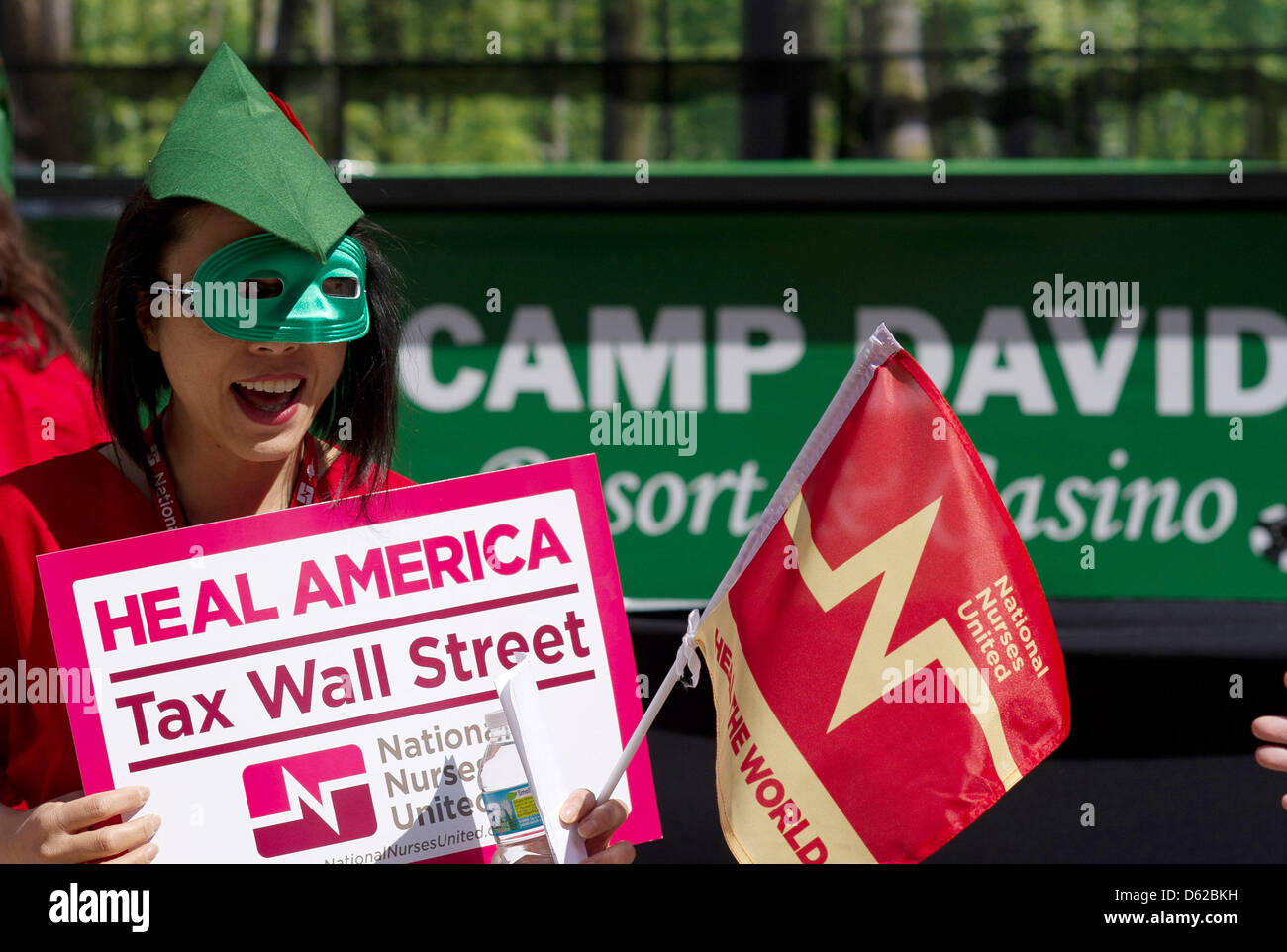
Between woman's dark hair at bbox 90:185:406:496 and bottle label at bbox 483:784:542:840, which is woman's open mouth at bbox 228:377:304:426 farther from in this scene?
bottle label at bbox 483:784:542:840

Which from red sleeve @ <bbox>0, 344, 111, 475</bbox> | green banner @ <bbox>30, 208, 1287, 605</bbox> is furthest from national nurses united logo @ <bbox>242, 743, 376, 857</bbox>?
green banner @ <bbox>30, 208, 1287, 605</bbox>

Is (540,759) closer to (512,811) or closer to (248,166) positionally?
(512,811)

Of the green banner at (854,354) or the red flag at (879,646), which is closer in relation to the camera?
the red flag at (879,646)

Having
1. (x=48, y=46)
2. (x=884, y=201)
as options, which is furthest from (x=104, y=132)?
(x=884, y=201)

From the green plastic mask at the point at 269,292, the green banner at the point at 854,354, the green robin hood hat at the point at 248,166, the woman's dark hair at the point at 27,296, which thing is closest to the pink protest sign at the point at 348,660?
the green plastic mask at the point at 269,292

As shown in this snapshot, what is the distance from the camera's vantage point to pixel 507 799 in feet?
6.12

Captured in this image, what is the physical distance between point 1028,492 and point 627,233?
45.1 inches

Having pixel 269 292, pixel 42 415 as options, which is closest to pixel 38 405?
pixel 42 415

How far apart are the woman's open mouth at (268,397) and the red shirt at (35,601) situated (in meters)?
0.22

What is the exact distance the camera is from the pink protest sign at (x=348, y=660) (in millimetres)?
1766

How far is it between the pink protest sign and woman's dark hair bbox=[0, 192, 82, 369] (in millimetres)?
1135

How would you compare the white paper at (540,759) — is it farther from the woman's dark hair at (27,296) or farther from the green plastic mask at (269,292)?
the woman's dark hair at (27,296)

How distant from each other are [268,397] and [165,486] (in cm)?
19
